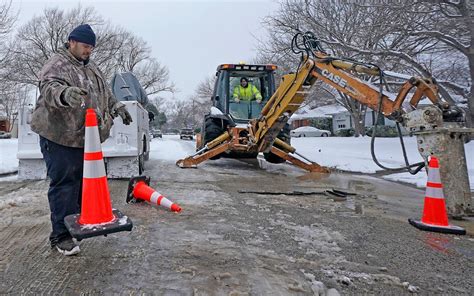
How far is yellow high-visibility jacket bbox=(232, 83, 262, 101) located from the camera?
28.8ft

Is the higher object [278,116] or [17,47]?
[17,47]

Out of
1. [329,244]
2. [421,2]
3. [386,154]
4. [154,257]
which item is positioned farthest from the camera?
[386,154]

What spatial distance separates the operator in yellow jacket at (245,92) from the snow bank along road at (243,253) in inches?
187

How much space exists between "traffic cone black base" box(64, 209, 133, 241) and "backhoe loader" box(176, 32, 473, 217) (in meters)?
3.10

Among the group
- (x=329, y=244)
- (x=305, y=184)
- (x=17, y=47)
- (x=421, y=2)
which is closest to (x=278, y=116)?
(x=305, y=184)

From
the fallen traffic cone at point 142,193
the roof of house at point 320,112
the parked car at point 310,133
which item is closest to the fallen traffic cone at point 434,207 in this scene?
the fallen traffic cone at point 142,193

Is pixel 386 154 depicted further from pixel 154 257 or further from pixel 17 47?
pixel 17 47

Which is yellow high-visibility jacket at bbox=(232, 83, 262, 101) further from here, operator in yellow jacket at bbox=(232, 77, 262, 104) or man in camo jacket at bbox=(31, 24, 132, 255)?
man in camo jacket at bbox=(31, 24, 132, 255)

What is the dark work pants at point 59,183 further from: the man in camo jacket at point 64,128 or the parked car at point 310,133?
the parked car at point 310,133

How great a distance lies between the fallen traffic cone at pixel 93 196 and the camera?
229 centimetres

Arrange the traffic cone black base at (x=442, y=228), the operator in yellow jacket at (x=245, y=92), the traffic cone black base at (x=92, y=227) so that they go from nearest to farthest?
the traffic cone black base at (x=92, y=227) → the traffic cone black base at (x=442, y=228) → the operator in yellow jacket at (x=245, y=92)

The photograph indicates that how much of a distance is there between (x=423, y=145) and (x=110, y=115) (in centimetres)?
318

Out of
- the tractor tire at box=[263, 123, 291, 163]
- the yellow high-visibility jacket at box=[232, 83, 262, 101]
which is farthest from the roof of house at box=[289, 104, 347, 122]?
the yellow high-visibility jacket at box=[232, 83, 262, 101]

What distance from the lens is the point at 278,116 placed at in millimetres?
6793
